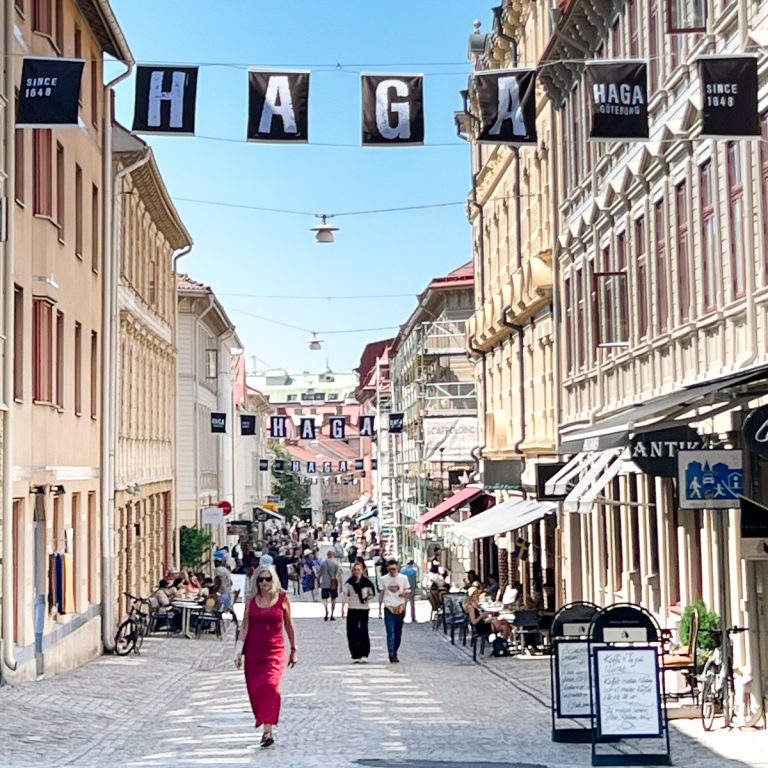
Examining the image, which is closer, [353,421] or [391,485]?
[391,485]

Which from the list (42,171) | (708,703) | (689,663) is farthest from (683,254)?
(42,171)

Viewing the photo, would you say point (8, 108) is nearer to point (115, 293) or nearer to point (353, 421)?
Answer: point (115, 293)

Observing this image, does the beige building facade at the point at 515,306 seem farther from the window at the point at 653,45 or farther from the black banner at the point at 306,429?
the black banner at the point at 306,429

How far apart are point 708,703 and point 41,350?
11.4 m

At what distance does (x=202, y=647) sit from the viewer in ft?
95.2

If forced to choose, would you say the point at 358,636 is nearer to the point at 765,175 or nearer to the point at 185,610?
the point at 185,610

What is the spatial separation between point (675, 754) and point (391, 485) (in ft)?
239

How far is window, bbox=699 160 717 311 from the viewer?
17484 mm

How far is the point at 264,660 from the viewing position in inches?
523

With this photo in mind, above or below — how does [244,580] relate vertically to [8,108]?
below

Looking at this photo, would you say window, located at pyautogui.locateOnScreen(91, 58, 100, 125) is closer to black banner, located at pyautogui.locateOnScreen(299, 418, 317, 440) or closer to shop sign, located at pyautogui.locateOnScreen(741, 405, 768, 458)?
shop sign, located at pyautogui.locateOnScreen(741, 405, 768, 458)

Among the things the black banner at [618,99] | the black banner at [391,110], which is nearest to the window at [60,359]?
the black banner at [391,110]

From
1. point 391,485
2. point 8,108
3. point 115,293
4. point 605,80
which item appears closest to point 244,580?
point 115,293

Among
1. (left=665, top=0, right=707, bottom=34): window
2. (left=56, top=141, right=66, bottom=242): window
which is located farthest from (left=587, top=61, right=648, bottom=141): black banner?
(left=56, top=141, right=66, bottom=242): window
